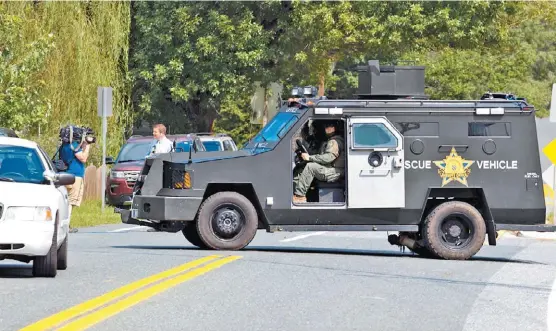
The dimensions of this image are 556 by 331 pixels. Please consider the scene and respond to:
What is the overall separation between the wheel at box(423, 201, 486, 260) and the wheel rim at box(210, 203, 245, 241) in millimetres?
2496

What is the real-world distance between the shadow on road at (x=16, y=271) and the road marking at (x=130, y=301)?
1.62m

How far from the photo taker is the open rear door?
1878 centimetres

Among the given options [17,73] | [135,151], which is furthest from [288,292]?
[135,151]

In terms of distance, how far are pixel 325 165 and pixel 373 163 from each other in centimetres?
66

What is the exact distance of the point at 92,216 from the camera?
30.7 meters

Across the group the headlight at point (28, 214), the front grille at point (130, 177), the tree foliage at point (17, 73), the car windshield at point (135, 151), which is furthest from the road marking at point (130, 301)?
the car windshield at point (135, 151)

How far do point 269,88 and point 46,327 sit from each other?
117 feet

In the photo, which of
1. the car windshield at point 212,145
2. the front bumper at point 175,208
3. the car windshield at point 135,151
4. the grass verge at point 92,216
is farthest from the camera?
the car windshield at point 135,151

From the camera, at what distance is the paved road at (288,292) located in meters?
10.9

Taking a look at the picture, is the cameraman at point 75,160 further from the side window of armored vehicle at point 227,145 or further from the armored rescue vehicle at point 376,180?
the side window of armored vehicle at point 227,145

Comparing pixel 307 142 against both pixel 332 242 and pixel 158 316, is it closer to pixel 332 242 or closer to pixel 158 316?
pixel 332 242

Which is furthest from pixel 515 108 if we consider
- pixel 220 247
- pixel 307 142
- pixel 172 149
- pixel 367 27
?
pixel 367 27

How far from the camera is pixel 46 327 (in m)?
10.2

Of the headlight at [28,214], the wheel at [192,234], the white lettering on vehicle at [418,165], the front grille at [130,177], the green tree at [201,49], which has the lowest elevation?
the wheel at [192,234]
